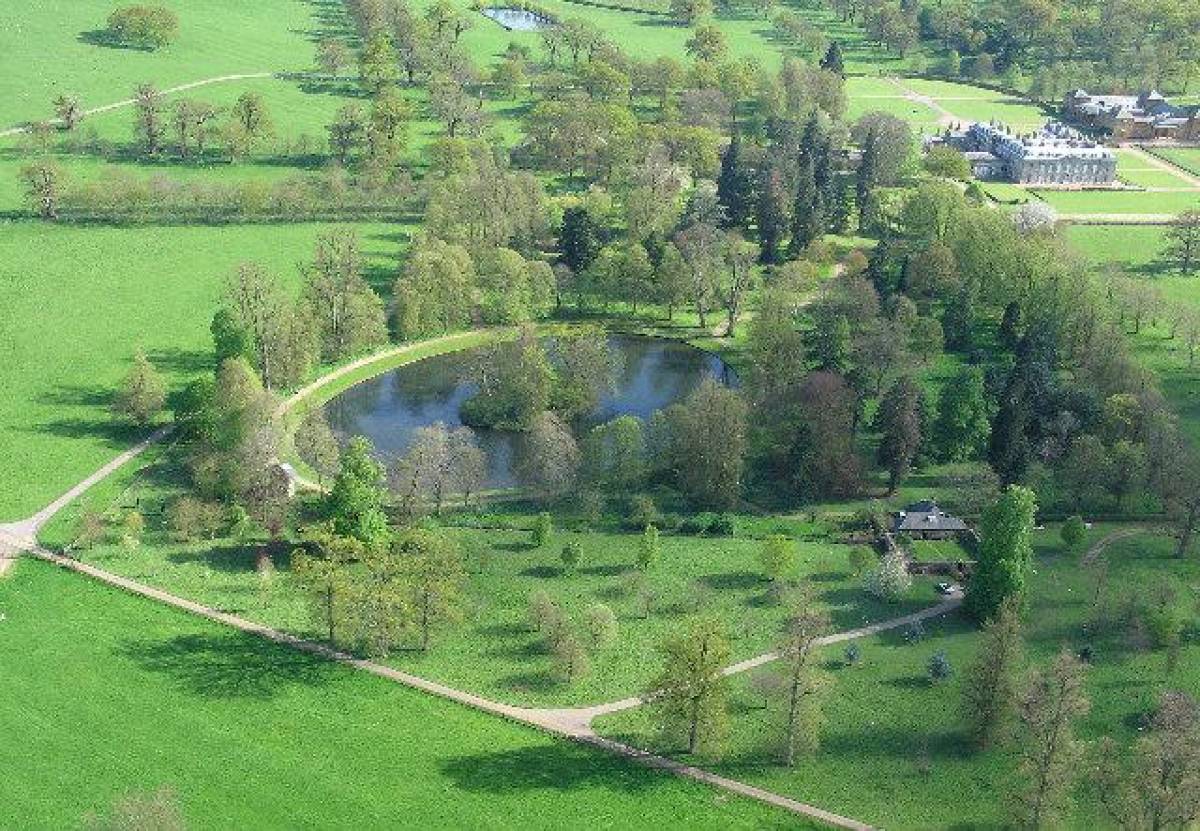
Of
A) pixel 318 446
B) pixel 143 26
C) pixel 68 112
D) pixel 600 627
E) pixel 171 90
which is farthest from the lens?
pixel 143 26

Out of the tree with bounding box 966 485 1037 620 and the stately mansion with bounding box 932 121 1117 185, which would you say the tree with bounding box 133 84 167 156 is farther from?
the tree with bounding box 966 485 1037 620

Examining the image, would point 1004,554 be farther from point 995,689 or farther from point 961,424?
point 961,424

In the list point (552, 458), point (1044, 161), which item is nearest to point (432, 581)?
point (552, 458)

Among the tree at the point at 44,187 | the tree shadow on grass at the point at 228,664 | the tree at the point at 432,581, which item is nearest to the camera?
the tree shadow on grass at the point at 228,664

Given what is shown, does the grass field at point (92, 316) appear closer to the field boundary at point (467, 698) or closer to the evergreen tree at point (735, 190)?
the field boundary at point (467, 698)

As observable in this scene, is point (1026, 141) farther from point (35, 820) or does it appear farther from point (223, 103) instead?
point (35, 820)

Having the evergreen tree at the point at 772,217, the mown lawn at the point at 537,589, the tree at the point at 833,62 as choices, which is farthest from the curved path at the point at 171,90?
the mown lawn at the point at 537,589
